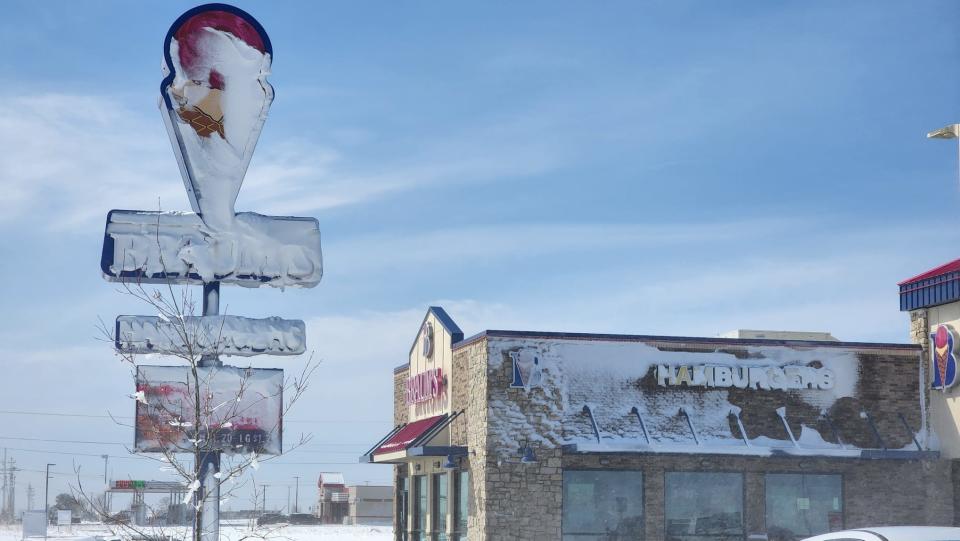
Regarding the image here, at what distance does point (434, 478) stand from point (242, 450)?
723 centimetres

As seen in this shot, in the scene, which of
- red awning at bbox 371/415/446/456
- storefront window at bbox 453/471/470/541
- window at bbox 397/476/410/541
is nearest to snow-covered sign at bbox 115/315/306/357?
red awning at bbox 371/415/446/456

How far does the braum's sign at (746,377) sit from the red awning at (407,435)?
5.67 metres

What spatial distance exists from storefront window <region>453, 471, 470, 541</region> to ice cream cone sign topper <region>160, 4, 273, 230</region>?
792cm

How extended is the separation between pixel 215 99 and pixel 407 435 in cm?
1028

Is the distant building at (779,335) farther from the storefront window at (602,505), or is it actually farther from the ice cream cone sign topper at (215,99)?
the ice cream cone sign topper at (215,99)

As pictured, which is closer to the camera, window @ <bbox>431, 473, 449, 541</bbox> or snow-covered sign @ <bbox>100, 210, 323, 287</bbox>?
snow-covered sign @ <bbox>100, 210, 323, 287</bbox>

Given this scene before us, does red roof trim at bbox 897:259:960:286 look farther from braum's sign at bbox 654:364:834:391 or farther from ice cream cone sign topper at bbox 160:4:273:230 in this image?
ice cream cone sign topper at bbox 160:4:273:230

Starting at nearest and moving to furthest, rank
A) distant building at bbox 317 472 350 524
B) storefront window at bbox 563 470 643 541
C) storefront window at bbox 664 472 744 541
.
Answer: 1. storefront window at bbox 563 470 643 541
2. storefront window at bbox 664 472 744 541
3. distant building at bbox 317 472 350 524

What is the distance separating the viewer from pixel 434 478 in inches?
1206

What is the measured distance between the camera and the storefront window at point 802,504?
2656 cm

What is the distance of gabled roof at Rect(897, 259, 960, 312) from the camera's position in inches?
1040

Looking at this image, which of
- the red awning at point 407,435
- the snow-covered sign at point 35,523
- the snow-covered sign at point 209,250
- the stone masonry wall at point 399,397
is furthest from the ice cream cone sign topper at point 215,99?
the snow-covered sign at point 35,523

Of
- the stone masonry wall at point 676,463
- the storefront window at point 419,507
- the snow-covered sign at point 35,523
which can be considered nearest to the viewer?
the stone masonry wall at point 676,463

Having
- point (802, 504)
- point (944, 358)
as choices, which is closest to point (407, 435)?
point (802, 504)
